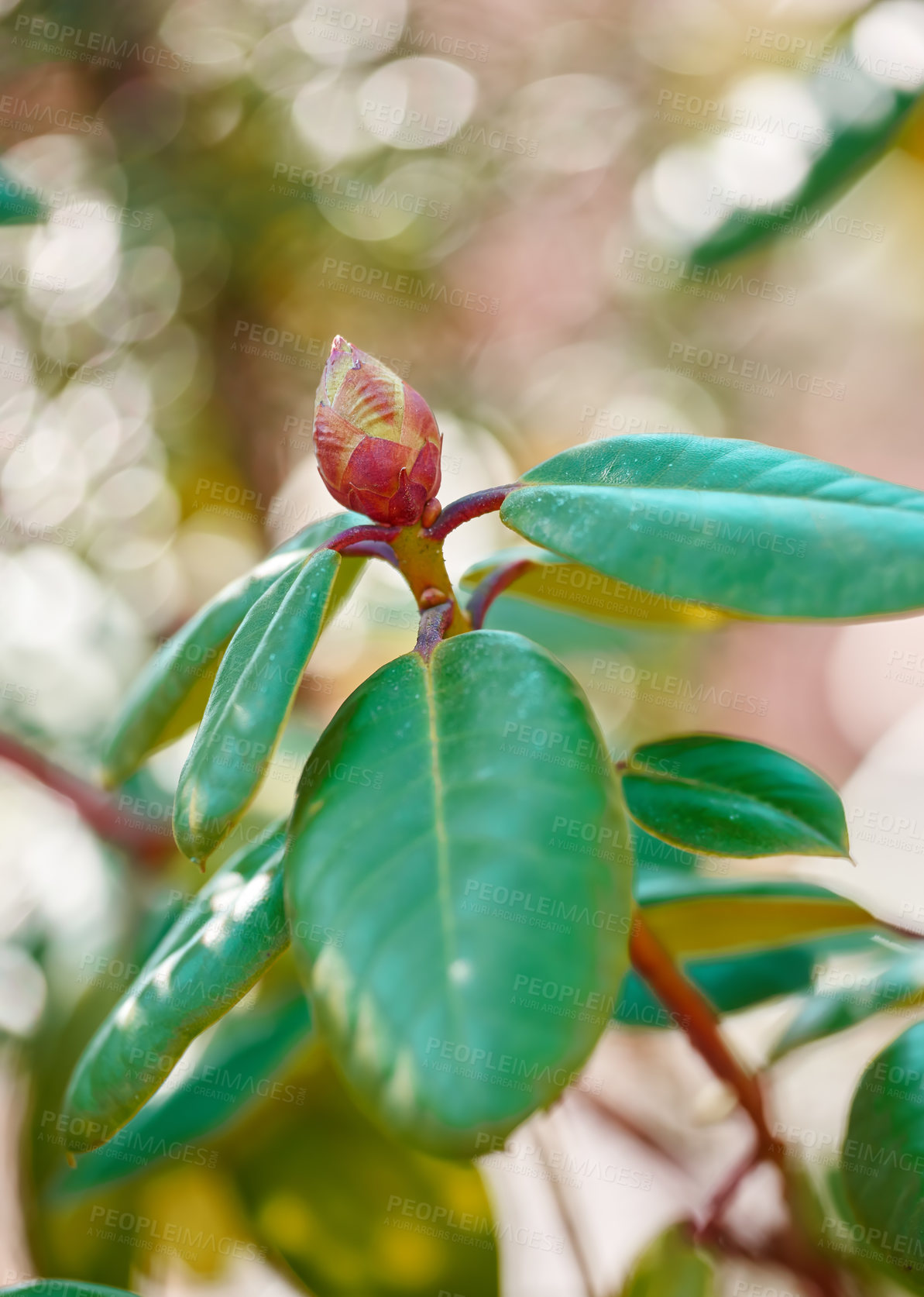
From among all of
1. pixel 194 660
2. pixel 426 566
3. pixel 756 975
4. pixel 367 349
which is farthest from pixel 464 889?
pixel 367 349

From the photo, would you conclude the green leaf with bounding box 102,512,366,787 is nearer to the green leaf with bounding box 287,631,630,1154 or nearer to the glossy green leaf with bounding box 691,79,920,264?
the green leaf with bounding box 287,631,630,1154

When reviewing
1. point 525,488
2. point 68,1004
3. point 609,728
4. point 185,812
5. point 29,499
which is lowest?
point 68,1004


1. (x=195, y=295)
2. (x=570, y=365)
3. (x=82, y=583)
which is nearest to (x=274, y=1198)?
(x=82, y=583)

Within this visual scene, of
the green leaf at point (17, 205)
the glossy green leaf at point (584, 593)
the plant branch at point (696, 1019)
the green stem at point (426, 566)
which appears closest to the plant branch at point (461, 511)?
the green stem at point (426, 566)

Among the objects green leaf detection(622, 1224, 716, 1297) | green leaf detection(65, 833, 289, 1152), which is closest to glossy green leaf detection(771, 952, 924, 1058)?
green leaf detection(622, 1224, 716, 1297)

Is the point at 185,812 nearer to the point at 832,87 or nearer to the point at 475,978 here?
the point at 475,978
